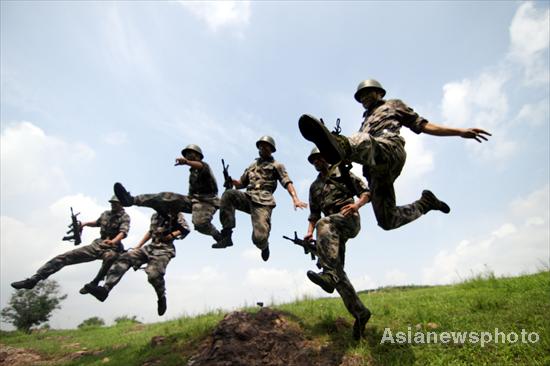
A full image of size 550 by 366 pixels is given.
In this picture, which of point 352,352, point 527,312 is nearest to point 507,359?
point 527,312

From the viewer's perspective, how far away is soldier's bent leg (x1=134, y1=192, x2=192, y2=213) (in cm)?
802

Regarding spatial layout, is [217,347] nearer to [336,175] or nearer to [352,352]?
[352,352]

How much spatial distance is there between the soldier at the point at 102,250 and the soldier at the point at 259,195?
380cm

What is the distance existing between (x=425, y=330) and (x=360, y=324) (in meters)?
0.89

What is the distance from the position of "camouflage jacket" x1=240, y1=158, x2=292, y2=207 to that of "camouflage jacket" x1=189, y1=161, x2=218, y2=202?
30.8 inches

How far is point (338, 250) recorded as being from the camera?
4.94 m

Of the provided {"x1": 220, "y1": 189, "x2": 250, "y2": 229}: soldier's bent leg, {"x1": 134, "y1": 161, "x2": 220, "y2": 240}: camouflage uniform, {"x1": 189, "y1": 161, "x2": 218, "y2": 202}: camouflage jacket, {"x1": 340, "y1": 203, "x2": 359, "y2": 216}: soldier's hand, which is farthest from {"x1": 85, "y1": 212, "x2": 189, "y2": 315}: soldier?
{"x1": 340, "y1": 203, "x2": 359, "y2": 216}: soldier's hand

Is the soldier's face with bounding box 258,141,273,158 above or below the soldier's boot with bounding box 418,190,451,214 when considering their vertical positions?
above

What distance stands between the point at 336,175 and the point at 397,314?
8.03 feet

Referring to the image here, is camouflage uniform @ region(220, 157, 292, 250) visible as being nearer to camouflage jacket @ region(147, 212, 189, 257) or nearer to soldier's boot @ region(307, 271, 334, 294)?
camouflage jacket @ region(147, 212, 189, 257)

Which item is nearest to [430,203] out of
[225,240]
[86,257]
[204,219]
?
[225,240]

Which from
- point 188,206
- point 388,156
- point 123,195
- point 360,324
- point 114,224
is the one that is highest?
point 114,224

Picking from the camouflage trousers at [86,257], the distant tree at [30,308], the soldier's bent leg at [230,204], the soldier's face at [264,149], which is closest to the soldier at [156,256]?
the camouflage trousers at [86,257]

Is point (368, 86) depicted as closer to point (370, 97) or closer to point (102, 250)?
point (370, 97)
